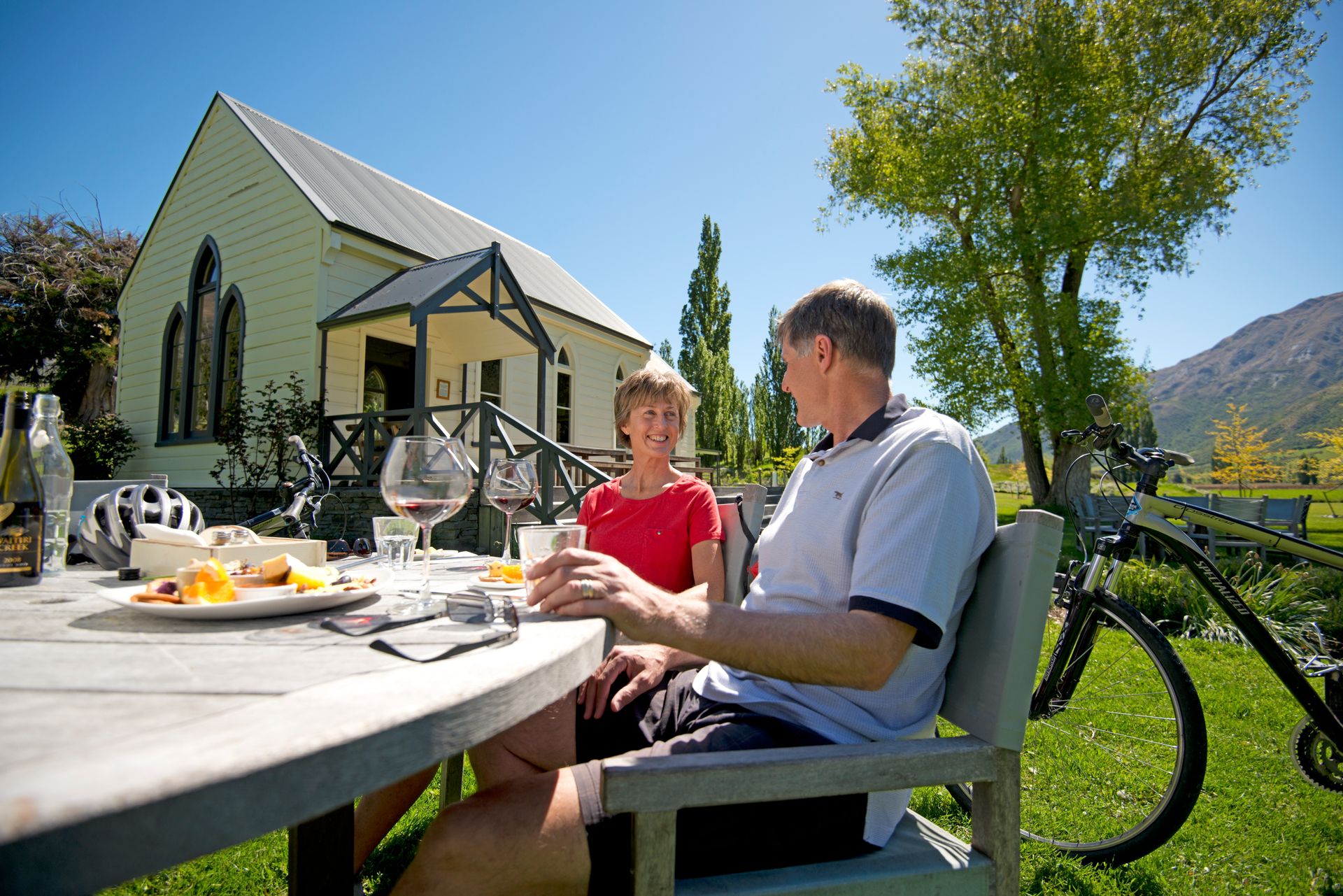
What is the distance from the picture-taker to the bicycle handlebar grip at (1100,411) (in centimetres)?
267

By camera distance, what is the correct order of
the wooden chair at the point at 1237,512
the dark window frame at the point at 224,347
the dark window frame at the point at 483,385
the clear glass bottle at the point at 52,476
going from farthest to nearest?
the dark window frame at the point at 483,385 < the dark window frame at the point at 224,347 < the wooden chair at the point at 1237,512 < the clear glass bottle at the point at 52,476

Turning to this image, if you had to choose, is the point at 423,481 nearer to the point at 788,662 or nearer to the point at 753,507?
the point at 788,662

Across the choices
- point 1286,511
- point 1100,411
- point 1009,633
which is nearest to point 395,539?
point 1009,633

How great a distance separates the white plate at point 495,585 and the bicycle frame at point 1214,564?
2220mm

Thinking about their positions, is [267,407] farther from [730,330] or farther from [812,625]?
[730,330]

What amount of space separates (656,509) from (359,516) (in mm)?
7436

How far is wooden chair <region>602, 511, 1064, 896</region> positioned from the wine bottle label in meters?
1.32

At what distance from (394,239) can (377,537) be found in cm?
1010

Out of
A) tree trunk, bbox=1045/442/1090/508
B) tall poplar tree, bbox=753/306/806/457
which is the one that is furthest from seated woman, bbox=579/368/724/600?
tall poplar tree, bbox=753/306/806/457

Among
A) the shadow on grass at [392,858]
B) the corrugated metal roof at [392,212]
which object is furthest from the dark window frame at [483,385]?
the shadow on grass at [392,858]

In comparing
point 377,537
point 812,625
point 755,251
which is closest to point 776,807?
point 812,625

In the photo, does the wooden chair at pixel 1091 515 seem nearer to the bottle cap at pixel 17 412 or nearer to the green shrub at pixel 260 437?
the bottle cap at pixel 17 412

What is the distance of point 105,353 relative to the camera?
66.4 ft

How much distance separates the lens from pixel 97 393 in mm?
20469
